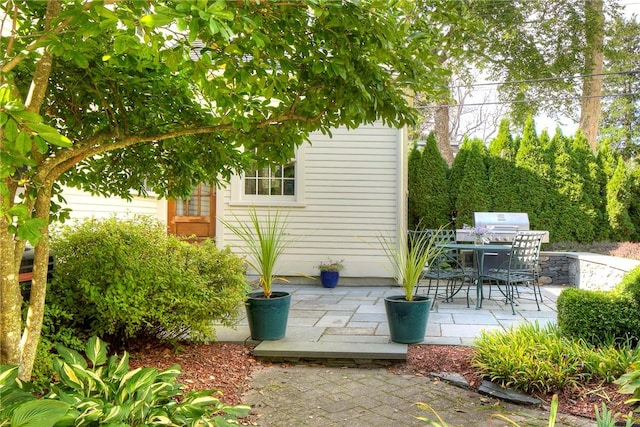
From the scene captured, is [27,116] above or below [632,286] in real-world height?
above

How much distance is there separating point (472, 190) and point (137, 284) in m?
7.75

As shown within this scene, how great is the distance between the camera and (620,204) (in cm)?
979

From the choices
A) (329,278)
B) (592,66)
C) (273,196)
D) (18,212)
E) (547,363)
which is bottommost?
(329,278)

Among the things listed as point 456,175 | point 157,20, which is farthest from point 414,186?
point 157,20

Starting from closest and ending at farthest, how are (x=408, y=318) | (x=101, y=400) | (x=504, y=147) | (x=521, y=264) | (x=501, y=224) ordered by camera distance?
1. (x=101, y=400)
2. (x=408, y=318)
3. (x=521, y=264)
4. (x=501, y=224)
5. (x=504, y=147)

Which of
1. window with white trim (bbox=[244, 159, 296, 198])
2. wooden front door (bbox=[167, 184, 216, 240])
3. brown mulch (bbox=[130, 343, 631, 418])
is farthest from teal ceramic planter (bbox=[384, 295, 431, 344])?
wooden front door (bbox=[167, 184, 216, 240])

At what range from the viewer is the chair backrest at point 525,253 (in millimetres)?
6197

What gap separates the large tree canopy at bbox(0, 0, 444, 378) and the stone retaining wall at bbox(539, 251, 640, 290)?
5.00m

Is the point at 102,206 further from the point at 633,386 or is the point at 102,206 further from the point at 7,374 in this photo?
the point at 633,386

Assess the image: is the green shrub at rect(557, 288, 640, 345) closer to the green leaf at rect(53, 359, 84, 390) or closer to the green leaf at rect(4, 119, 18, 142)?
the green leaf at rect(53, 359, 84, 390)

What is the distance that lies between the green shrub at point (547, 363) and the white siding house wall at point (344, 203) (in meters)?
4.78

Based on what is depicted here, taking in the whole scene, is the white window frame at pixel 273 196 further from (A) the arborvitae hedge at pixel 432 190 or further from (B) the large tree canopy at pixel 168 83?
(B) the large tree canopy at pixel 168 83

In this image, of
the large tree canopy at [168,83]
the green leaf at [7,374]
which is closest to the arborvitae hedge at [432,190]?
the large tree canopy at [168,83]

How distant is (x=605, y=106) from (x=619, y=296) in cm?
1933
